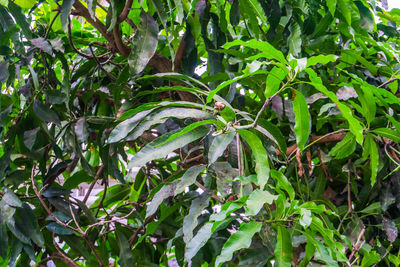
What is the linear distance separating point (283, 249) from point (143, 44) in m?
0.38

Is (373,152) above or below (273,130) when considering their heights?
below

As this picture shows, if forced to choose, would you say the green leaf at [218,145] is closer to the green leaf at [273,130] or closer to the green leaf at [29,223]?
the green leaf at [273,130]

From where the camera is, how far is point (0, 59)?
2.90ft

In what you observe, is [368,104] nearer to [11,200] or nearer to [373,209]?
[373,209]

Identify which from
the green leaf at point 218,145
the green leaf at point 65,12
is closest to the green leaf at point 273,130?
the green leaf at point 218,145

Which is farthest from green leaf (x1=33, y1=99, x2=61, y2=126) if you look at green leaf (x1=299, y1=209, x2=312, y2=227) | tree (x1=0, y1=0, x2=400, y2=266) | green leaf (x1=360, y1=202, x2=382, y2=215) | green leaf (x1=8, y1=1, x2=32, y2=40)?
green leaf (x1=360, y1=202, x2=382, y2=215)

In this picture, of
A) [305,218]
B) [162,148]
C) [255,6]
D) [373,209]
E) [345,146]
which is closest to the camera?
[305,218]

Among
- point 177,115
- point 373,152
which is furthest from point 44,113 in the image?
point 373,152

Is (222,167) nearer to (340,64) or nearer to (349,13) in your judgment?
(349,13)

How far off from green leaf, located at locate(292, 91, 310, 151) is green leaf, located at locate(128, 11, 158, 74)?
0.26m

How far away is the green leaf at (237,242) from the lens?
48cm

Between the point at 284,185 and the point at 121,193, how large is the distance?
2.05 ft

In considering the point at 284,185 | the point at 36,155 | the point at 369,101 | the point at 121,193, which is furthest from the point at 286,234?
the point at 121,193

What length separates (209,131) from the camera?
59 cm
